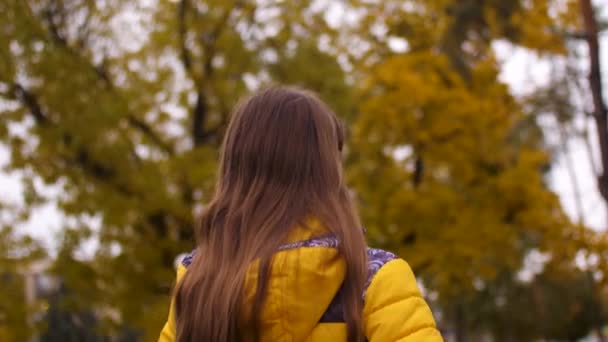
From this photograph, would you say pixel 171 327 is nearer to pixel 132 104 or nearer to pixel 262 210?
Result: pixel 262 210

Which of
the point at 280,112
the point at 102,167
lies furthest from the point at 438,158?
the point at 280,112

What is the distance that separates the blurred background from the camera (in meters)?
10.4

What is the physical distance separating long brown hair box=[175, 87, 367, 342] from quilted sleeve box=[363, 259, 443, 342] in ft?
0.10

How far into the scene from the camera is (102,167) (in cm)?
1083

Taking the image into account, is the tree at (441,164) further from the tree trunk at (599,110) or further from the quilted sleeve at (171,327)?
the quilted sleeve at (171,327)

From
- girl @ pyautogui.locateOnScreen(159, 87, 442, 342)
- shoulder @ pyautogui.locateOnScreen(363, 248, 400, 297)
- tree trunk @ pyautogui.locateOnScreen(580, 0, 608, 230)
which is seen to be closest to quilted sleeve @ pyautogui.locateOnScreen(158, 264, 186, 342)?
girl @ pyautogui.locateOnScreen(159, 87, 442, 342)

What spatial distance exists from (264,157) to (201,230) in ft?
0.77

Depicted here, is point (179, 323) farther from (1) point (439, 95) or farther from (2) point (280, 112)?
(1) point (439, 95)

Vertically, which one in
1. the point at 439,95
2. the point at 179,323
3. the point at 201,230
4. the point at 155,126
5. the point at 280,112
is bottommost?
the point at 439,95

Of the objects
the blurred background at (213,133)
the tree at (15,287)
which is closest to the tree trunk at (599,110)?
the blurred background at (213,133)

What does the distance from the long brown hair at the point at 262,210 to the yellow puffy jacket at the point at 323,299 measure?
0.08ft

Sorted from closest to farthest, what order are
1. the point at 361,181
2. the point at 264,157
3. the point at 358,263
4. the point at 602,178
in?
the point at 358,263, the point at 264,157, the point at 602,178, the point at 361,181

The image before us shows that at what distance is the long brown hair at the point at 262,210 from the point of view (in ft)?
6.18

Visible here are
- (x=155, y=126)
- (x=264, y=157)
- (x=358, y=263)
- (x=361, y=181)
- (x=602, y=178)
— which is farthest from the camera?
(x=155, y=126)
